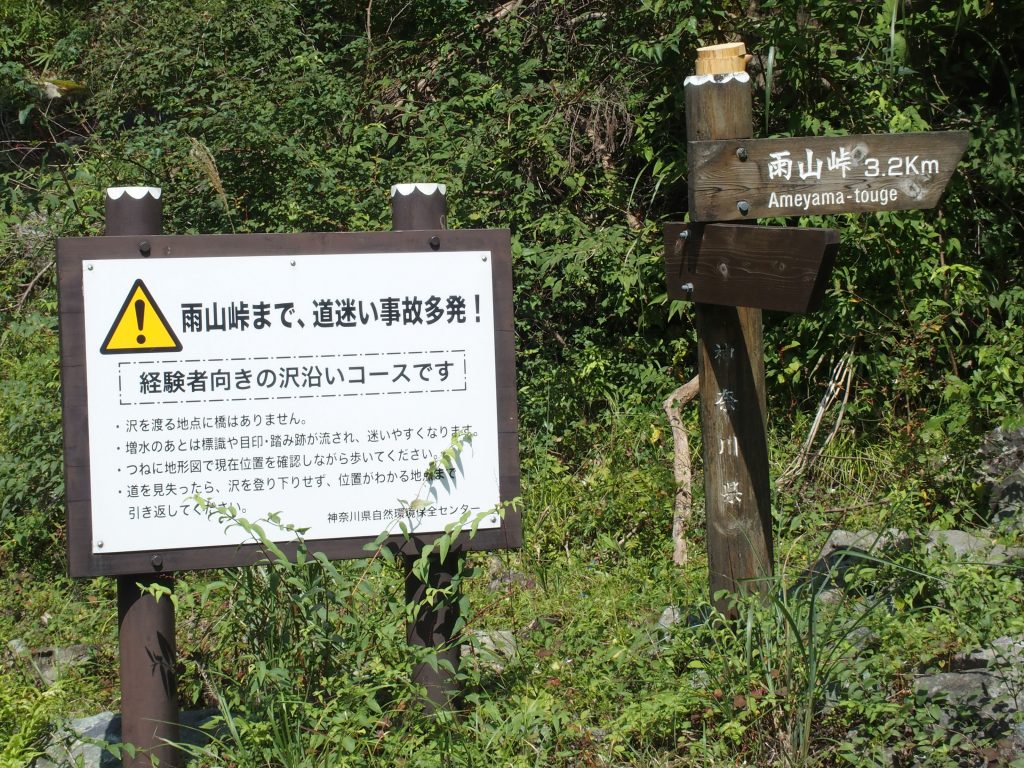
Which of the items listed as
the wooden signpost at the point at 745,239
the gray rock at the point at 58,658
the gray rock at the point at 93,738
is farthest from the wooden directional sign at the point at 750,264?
the gray rock at the point at 58,658

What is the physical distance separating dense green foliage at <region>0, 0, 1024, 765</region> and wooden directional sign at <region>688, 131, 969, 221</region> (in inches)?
50.7

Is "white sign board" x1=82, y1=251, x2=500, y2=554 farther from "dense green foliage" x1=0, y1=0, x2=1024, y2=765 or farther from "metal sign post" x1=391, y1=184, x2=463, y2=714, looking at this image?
"dense green foliage" x1=0, y1=0, x2=1024, y2=765

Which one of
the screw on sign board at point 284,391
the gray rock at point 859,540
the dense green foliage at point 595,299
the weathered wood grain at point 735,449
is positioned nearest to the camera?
the screw on sign board at point 284,391

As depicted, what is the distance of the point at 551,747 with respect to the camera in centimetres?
304

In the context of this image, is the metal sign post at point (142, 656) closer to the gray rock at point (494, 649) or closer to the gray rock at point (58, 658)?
the gray rock at point (494, 649)

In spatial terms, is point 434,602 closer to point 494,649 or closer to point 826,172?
point 494,649

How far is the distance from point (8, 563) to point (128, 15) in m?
4.24

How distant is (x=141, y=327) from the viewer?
3020 mm

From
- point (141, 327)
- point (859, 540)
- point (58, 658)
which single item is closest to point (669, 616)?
point (859, 540)

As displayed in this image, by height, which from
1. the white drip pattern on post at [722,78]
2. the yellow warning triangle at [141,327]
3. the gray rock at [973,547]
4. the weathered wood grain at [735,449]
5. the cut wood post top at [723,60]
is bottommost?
the gray rock at [973,547]

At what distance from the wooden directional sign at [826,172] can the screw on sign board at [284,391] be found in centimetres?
79

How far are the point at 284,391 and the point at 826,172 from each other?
6.17 ft

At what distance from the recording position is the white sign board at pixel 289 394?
3.00m

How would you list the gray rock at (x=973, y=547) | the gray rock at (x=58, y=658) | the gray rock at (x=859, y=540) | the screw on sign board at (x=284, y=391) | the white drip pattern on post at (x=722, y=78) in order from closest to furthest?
1. the screw on sign board at (x=284, y=391)
2. the white drip pattern on post at (x=722, y=78)
3. the gray rock at (x=973, y=547)
4. the gray rock at (x=58, y=658)
5. the gray rock at (x=859, y=540)
